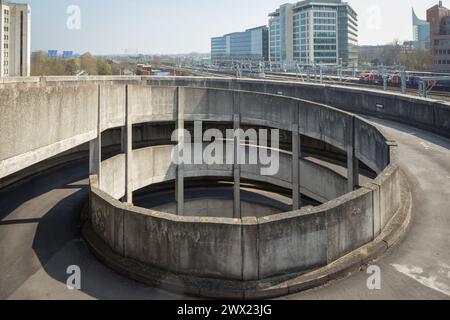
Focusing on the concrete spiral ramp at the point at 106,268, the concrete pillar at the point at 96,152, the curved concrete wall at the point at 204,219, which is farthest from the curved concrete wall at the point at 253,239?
the concrete pillar at the point at 96,152

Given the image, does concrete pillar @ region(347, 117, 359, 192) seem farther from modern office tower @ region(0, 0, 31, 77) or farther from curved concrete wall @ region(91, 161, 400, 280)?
modern office tower @ region(0, 0, 31, 77)

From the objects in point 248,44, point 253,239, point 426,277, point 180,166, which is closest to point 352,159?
point 426,277

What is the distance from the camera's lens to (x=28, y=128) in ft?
40.5

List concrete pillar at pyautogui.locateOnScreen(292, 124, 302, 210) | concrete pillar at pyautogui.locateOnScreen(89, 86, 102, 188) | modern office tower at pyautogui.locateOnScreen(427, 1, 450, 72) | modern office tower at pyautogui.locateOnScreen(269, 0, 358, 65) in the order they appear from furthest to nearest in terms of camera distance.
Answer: modern office tower at pyautogui.locateOnScreen(269, 0, 358, 65) < modern office tower at pyautogui.locateOnScreen(427, 1, 450, 72) < concrete pillar at pyautogui.locateOnScreen(292, 124, 302, 210) < concrete pillar at pyautogui.locateOnScreen(89, 86, 102, 188)

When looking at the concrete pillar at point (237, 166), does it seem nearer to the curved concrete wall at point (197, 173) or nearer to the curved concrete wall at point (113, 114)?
the curved concrete wall at point (197, 173)

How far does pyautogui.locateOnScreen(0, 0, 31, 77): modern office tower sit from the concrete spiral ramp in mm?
75485

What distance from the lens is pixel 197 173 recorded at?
80.0 ft

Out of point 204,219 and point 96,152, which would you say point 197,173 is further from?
point 204,219

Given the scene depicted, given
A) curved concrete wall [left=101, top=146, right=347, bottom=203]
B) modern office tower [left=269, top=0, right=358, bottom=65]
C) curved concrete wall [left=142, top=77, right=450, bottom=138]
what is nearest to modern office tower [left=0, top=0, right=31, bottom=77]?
curved concrete wall [left=142, top=77, right=450, bottom=138]

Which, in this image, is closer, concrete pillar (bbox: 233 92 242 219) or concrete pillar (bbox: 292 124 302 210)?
concrete pillar (bbox: 292 124 302 210)

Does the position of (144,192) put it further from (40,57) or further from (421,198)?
(40,57)

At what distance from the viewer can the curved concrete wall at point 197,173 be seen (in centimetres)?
1961

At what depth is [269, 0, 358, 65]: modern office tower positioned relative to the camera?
11762cm

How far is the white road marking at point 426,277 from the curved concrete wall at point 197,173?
9.74 meters
